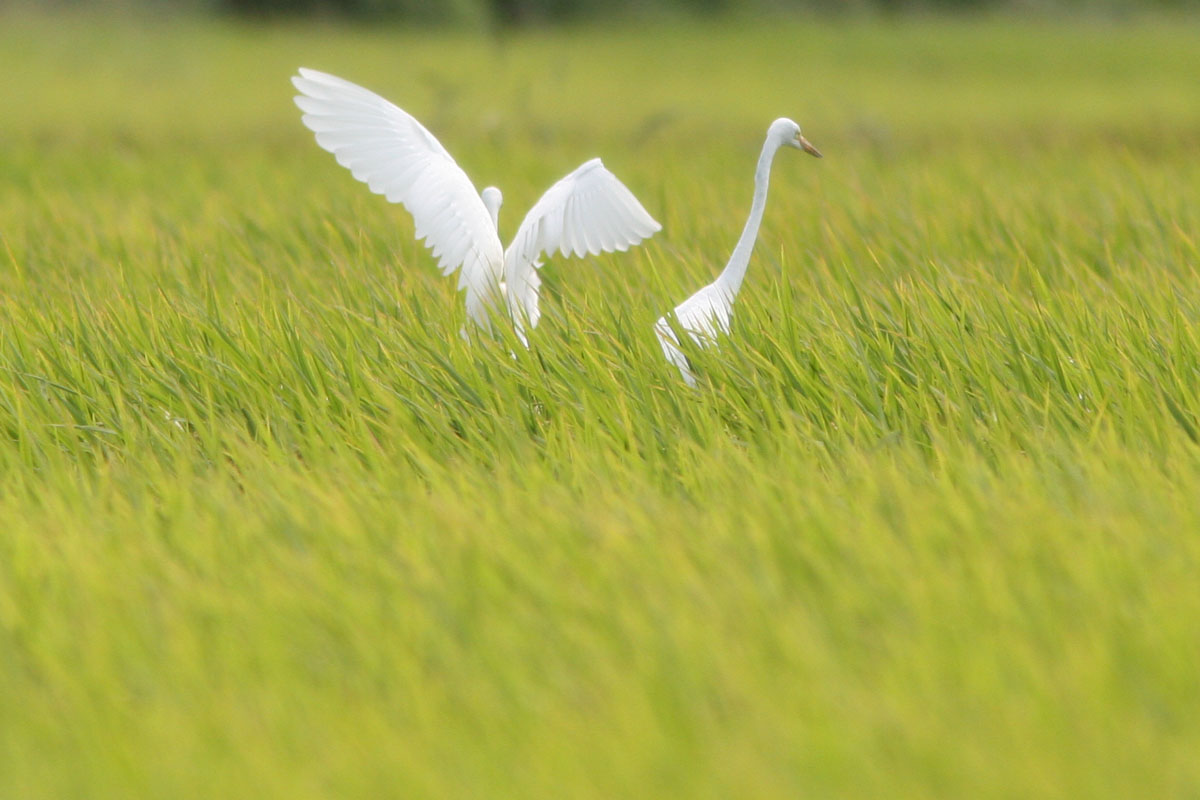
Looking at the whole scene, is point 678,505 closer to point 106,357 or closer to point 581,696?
point 581,696

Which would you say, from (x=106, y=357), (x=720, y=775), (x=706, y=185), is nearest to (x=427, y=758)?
(x=720, y=775)

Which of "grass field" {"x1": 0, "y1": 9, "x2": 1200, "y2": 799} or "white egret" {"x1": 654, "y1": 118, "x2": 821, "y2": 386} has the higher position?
"white egret" {"x1": 654, "y1": 118, "x2": 821, "y2": 386}

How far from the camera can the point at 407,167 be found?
15.0ft

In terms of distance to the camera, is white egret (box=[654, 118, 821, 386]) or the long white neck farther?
the long white neck

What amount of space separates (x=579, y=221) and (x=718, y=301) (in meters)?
0.45

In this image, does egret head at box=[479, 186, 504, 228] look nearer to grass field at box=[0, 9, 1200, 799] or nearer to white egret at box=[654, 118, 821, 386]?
grass field at box=[0, 9, 1200, 799]

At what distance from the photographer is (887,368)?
358 centimetres

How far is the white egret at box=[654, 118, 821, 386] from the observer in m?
3.79

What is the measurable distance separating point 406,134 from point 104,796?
2.83m

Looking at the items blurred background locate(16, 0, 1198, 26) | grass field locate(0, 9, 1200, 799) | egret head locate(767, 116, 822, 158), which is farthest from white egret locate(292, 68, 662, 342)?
blurred background locate(16, 0, 1198, 26)

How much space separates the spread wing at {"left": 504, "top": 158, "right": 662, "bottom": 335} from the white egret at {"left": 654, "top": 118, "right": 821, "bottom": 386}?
0.25 meters

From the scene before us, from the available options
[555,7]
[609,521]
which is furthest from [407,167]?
[555,7]

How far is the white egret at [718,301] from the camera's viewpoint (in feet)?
12.4

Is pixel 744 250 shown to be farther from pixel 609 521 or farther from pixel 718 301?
pixel 609 521
